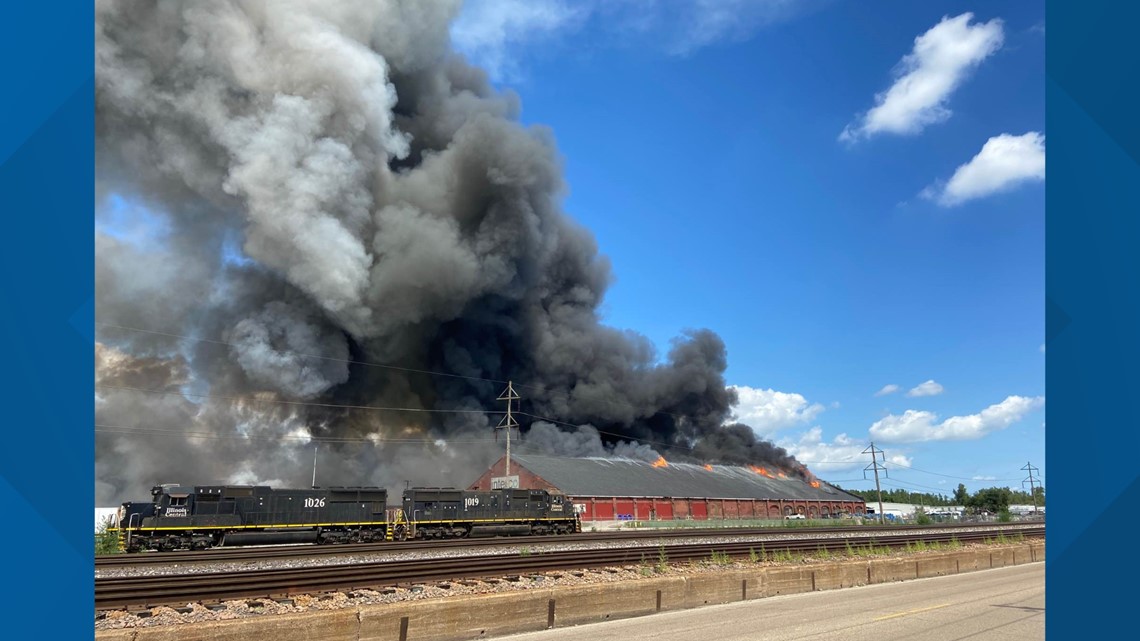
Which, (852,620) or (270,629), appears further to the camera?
(852,620)

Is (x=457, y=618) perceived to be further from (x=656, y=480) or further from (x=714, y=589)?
(x=656, y=480)

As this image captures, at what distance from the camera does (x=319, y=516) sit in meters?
30.8

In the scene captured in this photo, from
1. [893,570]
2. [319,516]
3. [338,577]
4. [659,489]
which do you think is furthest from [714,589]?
[659,489]

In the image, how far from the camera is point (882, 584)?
17.2 meters

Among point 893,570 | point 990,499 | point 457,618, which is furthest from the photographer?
point 990,499

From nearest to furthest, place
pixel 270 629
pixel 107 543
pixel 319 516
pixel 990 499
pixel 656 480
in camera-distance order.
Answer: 1. pixel 270 629
2. pixel 107 543
3. pixel 319 516
4. pixel 656 480
5. pixel 990 499

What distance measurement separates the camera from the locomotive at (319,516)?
27.0m

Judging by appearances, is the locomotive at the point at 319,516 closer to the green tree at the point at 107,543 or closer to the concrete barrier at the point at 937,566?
the green tree at the point at 107,543

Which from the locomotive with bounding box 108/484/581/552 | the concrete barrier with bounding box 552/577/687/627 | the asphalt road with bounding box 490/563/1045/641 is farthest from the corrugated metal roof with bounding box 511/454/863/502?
the concrete barrier with bounding box 552/577/687/627

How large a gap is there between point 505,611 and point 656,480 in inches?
2108

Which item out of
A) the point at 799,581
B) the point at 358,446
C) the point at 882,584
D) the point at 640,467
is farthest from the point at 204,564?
the point at 640,467

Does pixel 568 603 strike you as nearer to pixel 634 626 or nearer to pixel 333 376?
pixel 634 626

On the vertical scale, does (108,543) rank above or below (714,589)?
below

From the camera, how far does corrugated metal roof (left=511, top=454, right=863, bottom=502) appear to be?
179ft
